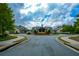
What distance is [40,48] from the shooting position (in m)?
5.97

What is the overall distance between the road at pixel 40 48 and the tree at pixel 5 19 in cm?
43

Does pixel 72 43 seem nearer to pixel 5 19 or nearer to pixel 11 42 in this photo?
pixel 11 42

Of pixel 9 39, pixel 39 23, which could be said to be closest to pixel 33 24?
pixel 39 23

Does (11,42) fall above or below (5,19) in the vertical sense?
below

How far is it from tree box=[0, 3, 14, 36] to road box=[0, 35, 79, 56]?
1.40 feet

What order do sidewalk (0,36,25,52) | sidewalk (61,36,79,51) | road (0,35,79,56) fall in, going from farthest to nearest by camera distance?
sidewalk (0,36,25,52), sidewalk (61,36,79,51), road (0,35,79,56)

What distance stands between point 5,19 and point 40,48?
95 centimetres

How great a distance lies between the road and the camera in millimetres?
5785

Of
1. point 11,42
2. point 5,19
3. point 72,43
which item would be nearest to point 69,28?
point 72,43

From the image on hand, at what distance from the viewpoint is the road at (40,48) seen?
5785mm

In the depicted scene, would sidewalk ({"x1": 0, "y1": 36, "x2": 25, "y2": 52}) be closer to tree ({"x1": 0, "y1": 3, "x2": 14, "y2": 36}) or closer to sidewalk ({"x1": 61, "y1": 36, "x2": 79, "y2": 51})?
tree ({"x1": 0, "y1": 3, "x2": 14, "y2": 36})

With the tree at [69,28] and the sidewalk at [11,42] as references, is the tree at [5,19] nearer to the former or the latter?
the sidewalk at [11,42]

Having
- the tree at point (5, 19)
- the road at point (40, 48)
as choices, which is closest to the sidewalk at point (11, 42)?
the road at point (40, 48)

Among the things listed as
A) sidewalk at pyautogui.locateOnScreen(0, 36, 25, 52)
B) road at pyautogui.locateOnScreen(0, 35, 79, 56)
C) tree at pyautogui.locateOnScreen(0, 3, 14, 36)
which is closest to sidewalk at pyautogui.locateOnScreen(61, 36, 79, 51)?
road at pyautogui.locateOnScreen(0, 35, 79, 56)
